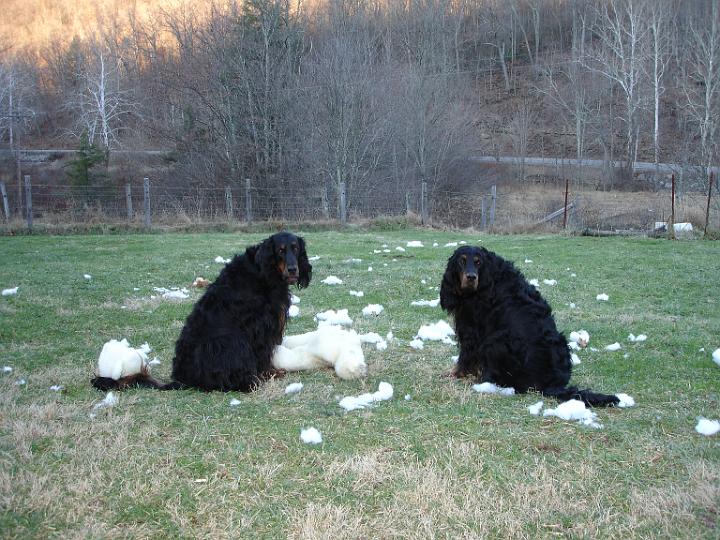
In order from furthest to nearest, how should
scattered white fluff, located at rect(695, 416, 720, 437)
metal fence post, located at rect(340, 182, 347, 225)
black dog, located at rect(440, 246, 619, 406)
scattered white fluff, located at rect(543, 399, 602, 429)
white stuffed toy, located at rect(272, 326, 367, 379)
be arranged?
metal fence post, located at rect(340, 182, 347, 225) → white stuffed toy, located at rect(272, 326, 367, 379) → black dog, located at rect(440, 246, 619, 406) → scattered white fluff, located at rect(543, 399, 602, 429) → scattered white fluff, located at rect(695, 416, 720, 437)

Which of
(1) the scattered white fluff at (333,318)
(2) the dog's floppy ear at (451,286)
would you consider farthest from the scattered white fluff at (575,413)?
(1) the scattered white fluff at (333,318)

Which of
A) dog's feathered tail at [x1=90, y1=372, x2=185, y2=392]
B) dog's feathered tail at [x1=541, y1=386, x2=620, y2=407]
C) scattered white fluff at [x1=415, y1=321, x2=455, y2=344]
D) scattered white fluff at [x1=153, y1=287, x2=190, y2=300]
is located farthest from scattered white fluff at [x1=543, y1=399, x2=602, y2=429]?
scattered white fluff at [x1=153, y1=287, x2=190, y2=300]

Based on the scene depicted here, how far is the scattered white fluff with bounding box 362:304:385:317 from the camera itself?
346 inches

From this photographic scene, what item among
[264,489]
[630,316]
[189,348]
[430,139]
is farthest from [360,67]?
[264,489]

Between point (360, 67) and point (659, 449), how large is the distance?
28.6 meters

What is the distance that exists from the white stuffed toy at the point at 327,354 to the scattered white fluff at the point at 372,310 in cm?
247

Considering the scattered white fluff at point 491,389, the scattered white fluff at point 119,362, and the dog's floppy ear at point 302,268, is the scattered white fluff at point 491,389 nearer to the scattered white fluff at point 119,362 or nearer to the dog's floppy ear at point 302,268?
the dog's floppy ear at point 302,268

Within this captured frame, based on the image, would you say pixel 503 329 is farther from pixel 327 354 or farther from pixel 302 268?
pixel 302 268

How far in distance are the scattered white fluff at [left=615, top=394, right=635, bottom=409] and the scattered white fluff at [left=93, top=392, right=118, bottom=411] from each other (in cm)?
395

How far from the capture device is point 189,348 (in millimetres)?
5625

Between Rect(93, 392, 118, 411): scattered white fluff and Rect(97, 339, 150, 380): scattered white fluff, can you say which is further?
Rect(97, 339, 150, 380): scattered white fluff

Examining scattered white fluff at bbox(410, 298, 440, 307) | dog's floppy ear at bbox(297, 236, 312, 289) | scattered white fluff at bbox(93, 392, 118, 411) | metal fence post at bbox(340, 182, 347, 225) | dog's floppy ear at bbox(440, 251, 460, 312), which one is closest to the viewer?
scattered white fluff at bbox(93, 392, 118, 411)

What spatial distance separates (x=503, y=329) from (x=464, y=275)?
1.97ft

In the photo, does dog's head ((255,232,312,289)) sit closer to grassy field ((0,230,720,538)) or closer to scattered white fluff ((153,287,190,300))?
grassy field ((0,230,720,538))
